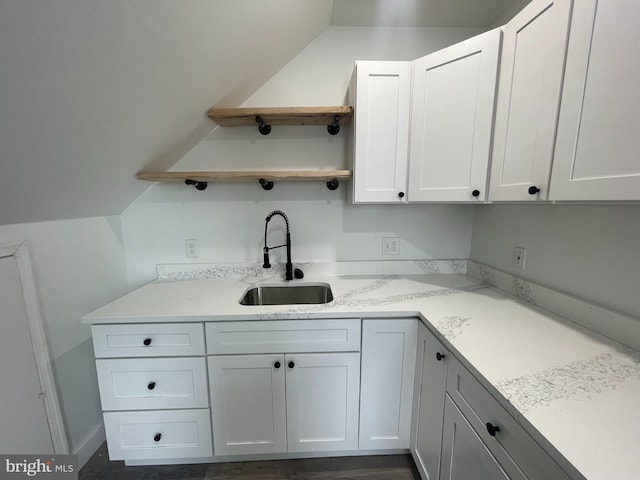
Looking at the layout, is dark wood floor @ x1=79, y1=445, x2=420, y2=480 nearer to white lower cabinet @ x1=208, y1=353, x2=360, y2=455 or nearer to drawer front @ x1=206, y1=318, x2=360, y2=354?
white lower cabinet @ x1=208, y1=353, x2=360, y2=455

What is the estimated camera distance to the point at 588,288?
1.02 m

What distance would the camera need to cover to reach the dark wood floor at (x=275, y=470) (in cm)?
131

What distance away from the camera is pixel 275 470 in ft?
4.38

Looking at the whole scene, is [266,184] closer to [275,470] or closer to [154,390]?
[154,390]

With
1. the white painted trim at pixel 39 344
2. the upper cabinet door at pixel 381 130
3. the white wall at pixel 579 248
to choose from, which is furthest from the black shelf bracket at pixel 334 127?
Result: the white painted trim at pixel 39 344

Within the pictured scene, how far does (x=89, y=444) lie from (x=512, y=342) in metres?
2.19

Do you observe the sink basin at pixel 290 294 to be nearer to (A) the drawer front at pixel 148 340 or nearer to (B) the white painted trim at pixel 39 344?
(A) the drawer front at pixel 148 340

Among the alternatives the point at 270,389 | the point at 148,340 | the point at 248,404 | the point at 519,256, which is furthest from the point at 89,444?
the point at 519,256

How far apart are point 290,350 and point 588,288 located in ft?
4.28

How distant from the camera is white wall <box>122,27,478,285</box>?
5.22ft

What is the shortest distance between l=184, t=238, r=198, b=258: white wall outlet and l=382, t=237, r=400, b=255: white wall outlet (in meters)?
1.31

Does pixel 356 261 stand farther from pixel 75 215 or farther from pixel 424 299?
pixel 75 215

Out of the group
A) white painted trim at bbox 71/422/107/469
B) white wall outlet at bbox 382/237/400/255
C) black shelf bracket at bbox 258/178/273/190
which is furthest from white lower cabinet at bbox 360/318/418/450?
white painted trim at bbox 71/422/107/469

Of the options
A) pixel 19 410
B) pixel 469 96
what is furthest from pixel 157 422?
pixel 469 96
